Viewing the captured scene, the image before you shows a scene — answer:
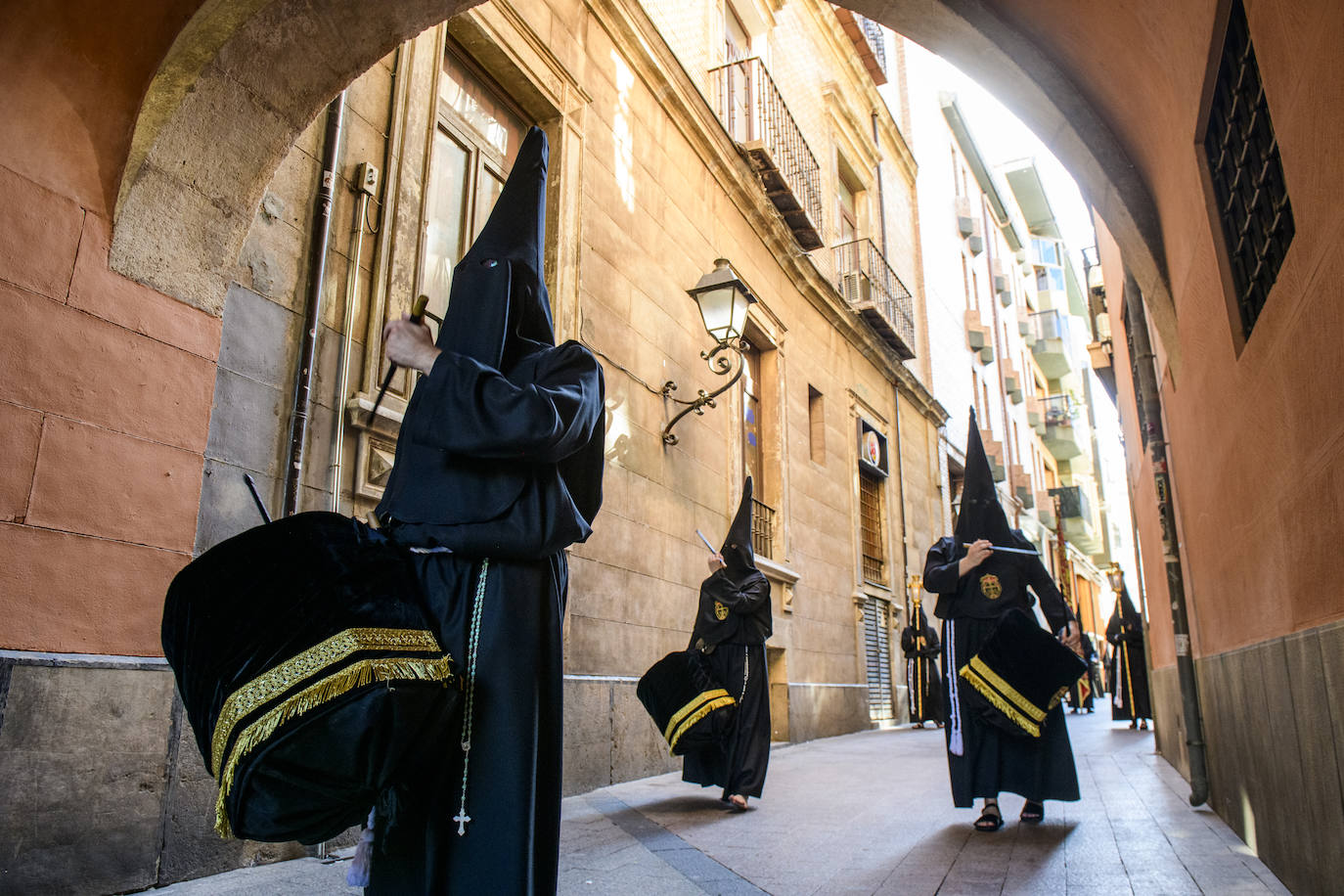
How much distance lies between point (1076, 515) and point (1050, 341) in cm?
678

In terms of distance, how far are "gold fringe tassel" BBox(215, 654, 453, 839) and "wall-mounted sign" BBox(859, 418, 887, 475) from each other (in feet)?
46.0

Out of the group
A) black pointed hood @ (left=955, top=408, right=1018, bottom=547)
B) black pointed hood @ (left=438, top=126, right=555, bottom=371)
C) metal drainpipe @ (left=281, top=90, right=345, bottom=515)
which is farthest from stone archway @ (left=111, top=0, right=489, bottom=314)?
black pointed hood @ (left=955, top=408, right=1018, bottom=547)

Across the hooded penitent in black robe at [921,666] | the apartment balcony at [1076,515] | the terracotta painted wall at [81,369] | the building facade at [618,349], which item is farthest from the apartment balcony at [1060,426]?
the terracotta painted wall at [81,369]

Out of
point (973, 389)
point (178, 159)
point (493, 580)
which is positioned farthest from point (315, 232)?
point (973, 389)

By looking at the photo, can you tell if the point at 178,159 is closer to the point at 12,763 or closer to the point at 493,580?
the point at 12,763

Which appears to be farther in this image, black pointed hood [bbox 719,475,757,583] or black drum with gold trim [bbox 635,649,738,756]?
black pointed hood [bbox 719,475,757,583]

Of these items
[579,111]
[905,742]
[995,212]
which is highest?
[995,212]

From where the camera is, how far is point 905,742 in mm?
11359

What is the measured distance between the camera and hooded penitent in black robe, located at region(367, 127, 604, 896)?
190 cm

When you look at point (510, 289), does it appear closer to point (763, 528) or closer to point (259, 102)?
point (259, 102)

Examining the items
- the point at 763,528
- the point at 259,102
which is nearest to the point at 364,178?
the point at 259,102

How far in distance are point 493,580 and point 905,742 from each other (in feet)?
34.0

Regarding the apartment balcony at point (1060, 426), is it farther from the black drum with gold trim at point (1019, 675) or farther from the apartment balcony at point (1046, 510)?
the black drum with gold trim at point (1019, 675)

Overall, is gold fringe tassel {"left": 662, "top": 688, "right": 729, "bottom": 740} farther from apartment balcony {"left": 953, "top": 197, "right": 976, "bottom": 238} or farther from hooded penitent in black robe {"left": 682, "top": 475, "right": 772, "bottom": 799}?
apartment balcony {"left": 953, "top": 197, "right": 976, "bottom": 238}
